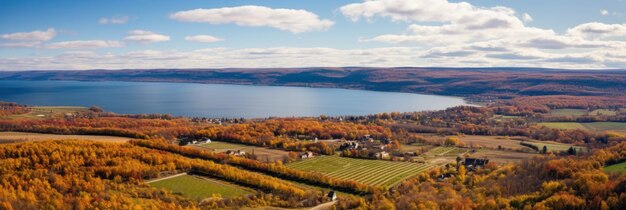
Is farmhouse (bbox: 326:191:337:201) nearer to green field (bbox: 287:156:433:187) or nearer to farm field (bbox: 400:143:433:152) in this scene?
green field (bbox: 287:156:433:187)

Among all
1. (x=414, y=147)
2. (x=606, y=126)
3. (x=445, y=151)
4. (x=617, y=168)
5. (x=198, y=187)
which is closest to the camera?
(x=617, y=168)

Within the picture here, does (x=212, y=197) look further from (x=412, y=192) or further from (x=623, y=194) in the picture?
(x=623, y=194)

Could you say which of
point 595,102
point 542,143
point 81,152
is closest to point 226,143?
point 81,152

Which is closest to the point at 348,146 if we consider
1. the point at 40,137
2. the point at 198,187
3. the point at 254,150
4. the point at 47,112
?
the point at 254,150

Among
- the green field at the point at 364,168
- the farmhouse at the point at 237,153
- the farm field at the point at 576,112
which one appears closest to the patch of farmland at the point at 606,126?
the farm field at the point at 576,112

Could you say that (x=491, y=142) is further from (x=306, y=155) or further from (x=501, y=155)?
(x=306, y=155)

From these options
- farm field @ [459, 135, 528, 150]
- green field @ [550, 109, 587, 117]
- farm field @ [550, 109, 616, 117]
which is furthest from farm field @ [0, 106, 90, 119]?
green field @ [550, 109, 587, 117]
